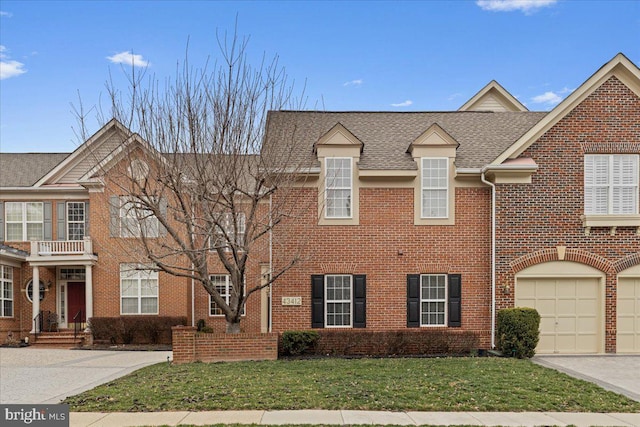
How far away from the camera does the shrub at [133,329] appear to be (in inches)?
818

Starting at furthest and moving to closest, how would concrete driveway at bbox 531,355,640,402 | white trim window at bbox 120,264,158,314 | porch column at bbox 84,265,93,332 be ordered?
white trim window at bbox 120,264,158,314 < porch column at bbox 84,265,93,332 < concrete driveway at bbox 531,355,640,402

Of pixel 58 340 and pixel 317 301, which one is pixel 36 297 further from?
pixel 317 301

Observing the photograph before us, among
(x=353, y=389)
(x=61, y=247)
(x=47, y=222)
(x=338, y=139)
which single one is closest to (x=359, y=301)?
(x=338, y=139)

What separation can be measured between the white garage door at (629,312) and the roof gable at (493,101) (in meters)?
11.1

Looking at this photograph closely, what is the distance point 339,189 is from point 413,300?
416cm

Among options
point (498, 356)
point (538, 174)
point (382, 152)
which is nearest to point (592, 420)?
point (498, 356)

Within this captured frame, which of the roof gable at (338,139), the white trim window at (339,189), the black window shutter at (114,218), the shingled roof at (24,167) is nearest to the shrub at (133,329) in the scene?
the black window shutter at (114,218)

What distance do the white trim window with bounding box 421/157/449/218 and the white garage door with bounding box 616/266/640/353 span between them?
5.70 meters

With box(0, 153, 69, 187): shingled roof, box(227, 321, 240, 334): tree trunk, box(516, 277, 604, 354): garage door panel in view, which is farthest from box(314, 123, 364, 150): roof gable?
box(0, 153, 69, 187): shingled roof

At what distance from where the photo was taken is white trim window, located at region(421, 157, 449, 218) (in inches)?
617

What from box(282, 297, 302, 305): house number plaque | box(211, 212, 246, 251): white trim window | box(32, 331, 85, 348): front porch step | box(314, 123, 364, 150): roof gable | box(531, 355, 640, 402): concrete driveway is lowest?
box(32, 331, 85, 348): front porch step

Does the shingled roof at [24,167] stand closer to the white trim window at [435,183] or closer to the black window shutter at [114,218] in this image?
the black window shutter at [114,218]

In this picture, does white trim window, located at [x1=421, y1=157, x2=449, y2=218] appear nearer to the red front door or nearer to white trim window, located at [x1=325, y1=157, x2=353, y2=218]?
white trim window, located at [x1=325, y1=157, x2=353, y2=218]

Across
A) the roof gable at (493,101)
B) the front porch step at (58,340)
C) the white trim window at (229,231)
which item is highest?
the roof gable at (493,101)
